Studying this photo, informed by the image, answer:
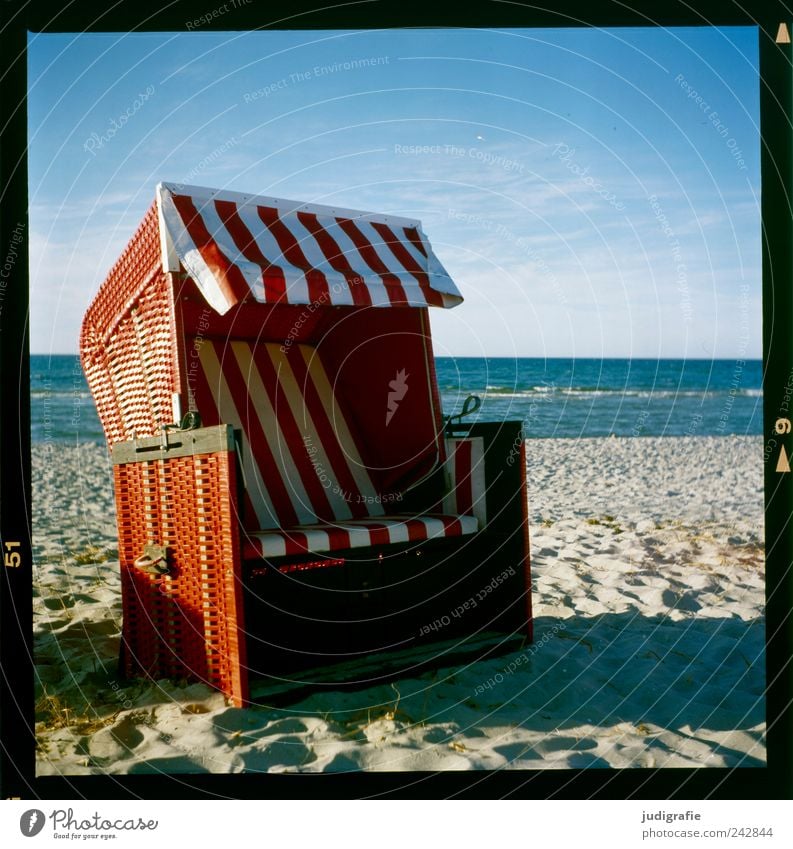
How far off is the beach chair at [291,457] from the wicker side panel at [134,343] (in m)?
0.01

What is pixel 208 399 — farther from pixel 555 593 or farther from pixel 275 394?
pixel 555 593

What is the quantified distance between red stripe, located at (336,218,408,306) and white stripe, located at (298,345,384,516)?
0.78m

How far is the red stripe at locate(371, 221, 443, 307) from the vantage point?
3.88 m

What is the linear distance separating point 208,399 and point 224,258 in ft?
3.47

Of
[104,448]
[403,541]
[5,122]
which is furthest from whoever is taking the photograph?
[104,448]

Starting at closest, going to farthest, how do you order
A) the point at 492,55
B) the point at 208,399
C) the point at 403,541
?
the point at 403,541
the point at 492,55
the point at 208,399

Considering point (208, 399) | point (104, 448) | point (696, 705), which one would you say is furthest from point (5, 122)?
point (104, 448)

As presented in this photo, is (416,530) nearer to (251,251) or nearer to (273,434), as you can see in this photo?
(273,434)

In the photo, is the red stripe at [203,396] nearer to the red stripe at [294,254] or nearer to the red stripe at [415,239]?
the red stripe at [294,254]

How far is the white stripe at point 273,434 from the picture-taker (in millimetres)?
4391

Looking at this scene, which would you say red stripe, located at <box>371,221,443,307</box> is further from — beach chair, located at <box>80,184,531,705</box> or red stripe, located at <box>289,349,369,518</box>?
red stripe, located at <box>289,349,369,518</box>

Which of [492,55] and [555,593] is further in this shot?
[555,593]

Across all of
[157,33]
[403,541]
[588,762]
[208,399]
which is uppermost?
[157,33]

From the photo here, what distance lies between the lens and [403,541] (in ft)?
12.3
